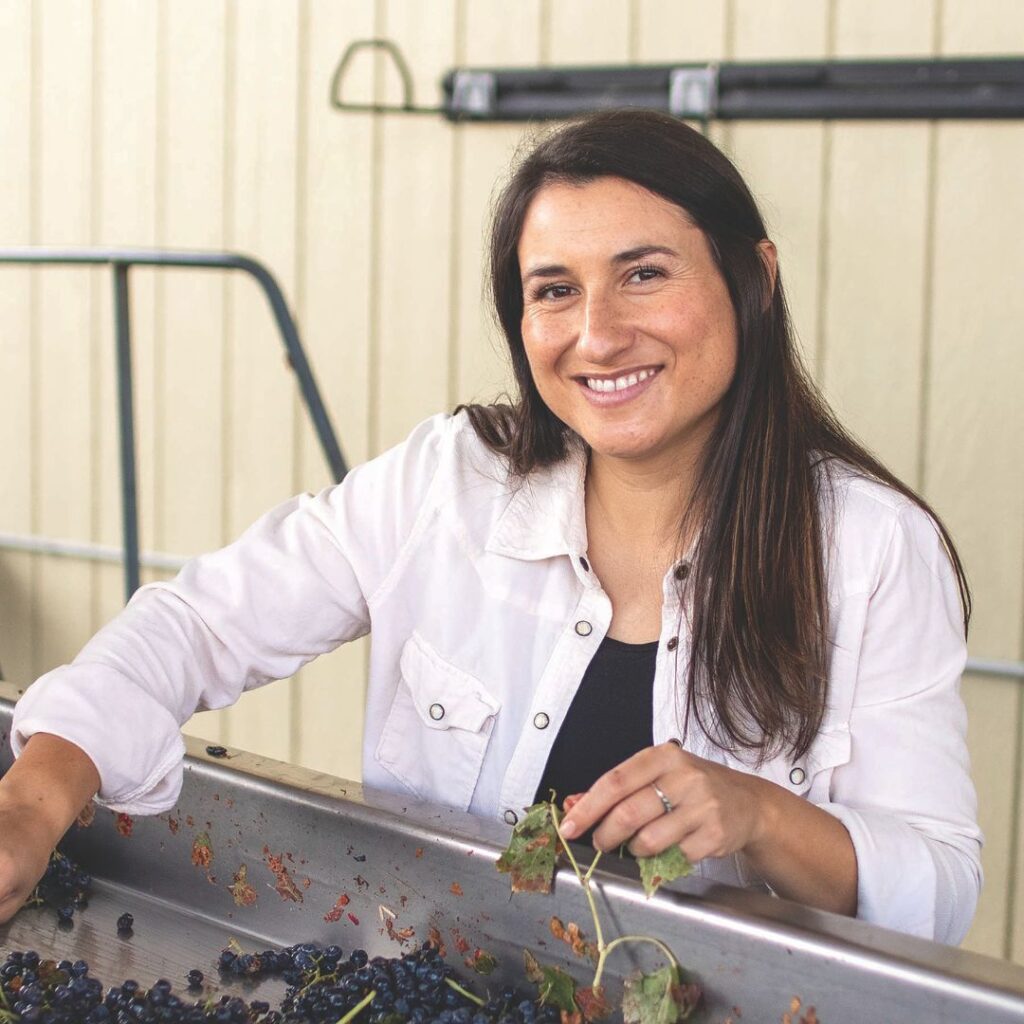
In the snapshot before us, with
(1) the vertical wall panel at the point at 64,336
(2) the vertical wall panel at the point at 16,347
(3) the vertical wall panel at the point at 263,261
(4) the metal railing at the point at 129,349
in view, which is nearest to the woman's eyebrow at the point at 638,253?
(4) the metal railing at the point at 129,349

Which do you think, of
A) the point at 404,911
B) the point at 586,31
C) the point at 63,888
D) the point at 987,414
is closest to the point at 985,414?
the point at 987,414

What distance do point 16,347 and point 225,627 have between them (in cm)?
229

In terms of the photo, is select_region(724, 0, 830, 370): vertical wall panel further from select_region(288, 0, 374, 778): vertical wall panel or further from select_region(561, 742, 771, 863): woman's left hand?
select_region(561, 742, 771, 863): woman's left hand

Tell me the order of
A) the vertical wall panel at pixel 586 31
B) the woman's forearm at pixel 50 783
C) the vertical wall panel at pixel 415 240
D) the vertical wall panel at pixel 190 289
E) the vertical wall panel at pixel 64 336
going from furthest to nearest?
the vertical wall panel at pixel 64 336
the vertical wall panel at pixel 190 289
the vertical wall panel at pixel 415 240
the vertical wall panel at pixel 586 31
the woman's forearm at pixel 50 783

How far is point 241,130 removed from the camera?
319 cm

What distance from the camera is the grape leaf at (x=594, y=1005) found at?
1.05 m

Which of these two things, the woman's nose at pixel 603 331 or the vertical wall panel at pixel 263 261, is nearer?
the woman's nose at pixel 603 331

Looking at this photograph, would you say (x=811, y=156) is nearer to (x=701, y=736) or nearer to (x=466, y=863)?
(x=701, y=736)

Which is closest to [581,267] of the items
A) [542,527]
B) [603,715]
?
[542,527]

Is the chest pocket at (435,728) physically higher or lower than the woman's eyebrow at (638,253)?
lower

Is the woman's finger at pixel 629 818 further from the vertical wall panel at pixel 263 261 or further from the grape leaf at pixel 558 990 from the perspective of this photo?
the vertical wall panel at pixel 263 261

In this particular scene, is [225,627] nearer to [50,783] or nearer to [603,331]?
[50,783]

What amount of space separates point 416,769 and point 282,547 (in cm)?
30

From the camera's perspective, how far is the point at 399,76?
295 centimetres
